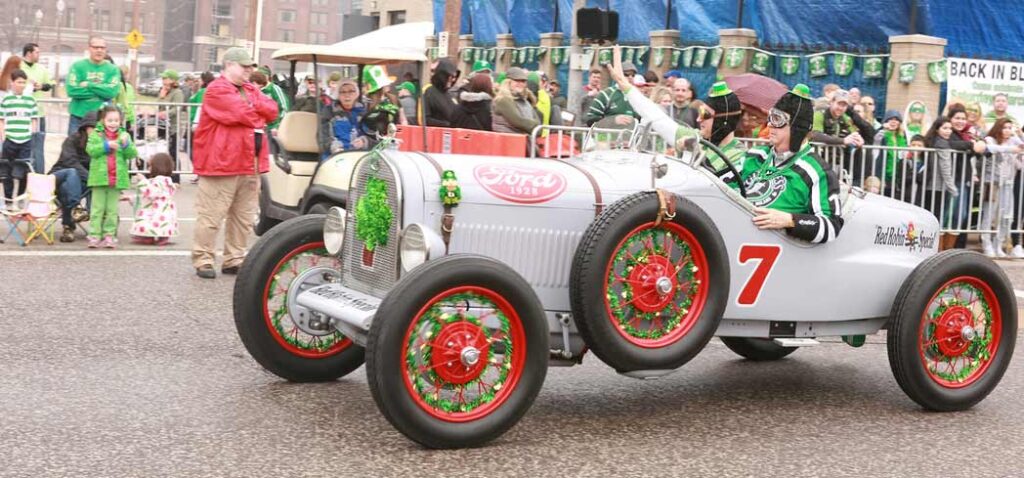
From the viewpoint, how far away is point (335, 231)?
6305 millimetres

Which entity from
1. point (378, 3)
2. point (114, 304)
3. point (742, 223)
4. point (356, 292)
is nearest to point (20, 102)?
point (114, 304)

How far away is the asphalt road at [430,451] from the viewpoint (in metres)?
5.23

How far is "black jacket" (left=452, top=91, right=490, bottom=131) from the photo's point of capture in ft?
40.5

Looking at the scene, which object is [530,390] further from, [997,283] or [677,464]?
[997,283]

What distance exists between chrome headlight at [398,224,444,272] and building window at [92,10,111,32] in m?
101

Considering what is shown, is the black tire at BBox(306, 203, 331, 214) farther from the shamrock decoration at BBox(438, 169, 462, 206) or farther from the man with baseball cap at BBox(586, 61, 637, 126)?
the shamrock decoration at BBox(438, 169, 462, 206)

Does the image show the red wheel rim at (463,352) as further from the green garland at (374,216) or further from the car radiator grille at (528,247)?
the green garland at (374,216)

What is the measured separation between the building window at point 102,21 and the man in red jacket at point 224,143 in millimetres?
96185

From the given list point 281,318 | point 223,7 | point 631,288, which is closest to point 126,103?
point 281,318

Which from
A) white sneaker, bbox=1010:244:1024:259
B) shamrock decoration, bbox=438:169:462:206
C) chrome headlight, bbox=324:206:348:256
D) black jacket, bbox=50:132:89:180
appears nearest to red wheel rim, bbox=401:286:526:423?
shamrock decoration, bbox=438:169:462:206

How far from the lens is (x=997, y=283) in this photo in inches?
263

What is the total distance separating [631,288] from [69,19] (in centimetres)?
10175

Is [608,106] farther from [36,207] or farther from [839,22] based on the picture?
[839,22]

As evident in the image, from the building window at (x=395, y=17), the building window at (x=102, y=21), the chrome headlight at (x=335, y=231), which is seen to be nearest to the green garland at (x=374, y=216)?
the chrome headlight at (x=335, y=231)
